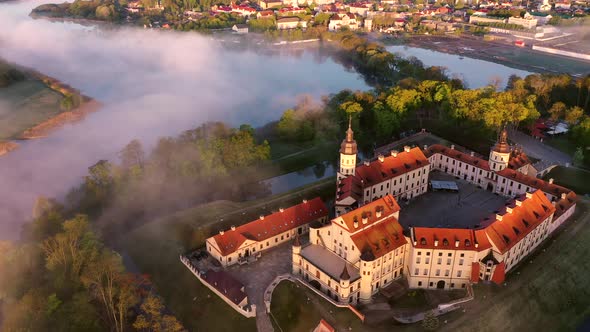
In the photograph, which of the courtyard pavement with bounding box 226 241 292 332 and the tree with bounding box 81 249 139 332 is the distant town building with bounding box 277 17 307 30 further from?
the tree with bounding box 81 249 139 332

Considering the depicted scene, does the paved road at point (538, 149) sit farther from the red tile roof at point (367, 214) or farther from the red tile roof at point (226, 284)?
the red tile roof at point (226, 284)

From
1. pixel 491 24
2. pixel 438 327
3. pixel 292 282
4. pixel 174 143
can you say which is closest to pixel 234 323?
pixel 292 282

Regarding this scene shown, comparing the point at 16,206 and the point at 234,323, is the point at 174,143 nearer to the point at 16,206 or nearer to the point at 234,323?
the point at 16,206

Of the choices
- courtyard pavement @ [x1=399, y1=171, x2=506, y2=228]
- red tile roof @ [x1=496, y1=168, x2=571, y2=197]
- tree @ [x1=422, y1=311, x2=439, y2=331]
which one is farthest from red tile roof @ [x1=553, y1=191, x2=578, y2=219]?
tree @ [x1=422, y1=311, x2=439, y2=331]

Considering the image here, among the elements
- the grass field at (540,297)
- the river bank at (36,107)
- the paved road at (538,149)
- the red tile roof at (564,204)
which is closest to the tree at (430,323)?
the grass field at (540,297)

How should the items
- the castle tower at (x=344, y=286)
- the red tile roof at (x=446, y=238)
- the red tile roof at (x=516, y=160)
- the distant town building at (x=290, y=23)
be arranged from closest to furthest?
the castle tower at (x=344, y=286) → the red tile roof at (x=446, y=238) → the red tile roof at (x=516, y=160) → the distant town building at (x=290, y=23)

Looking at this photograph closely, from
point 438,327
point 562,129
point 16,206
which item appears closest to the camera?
point 438,327

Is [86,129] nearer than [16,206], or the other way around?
[16,206]
